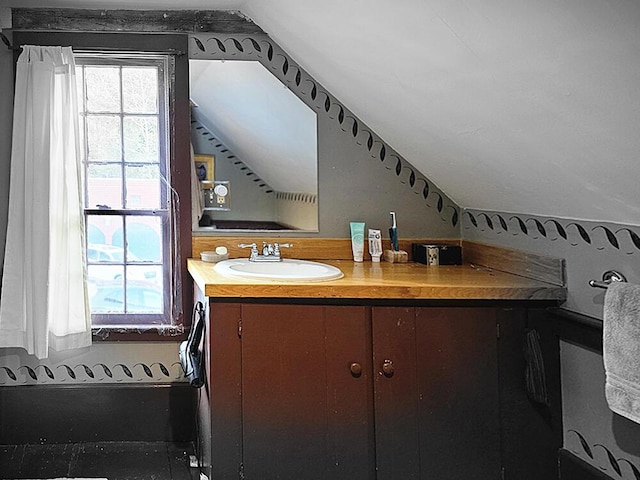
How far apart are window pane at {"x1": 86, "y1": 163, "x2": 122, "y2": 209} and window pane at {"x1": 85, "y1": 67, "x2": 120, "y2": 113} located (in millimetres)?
268

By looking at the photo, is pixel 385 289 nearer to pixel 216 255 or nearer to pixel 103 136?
pixel 216 255

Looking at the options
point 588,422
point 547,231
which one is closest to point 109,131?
point 547,231

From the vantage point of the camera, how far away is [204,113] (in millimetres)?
3678

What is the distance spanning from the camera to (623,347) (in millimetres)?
2256

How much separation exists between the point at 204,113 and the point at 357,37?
111 centimetres

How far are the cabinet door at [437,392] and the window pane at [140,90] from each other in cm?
159

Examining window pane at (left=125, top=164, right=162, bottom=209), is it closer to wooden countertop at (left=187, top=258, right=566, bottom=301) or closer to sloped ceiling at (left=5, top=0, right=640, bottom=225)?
sloped ceiling at (left=5, top=0, right=640, bottom=225)

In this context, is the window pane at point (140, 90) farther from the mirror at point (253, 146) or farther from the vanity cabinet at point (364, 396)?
the vanity cabinet at point (364, 396)

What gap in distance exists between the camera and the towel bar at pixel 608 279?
2.44 meters

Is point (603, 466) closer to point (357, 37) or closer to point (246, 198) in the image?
point (357, 37)

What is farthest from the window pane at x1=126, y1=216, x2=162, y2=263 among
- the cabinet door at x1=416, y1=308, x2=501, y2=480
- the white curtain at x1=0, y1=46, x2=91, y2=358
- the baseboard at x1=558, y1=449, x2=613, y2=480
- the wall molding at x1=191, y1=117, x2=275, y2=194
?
the baseboard at x1=558, y1=449, x2=613, y2=480

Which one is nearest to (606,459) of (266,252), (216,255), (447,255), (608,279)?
(608,279)

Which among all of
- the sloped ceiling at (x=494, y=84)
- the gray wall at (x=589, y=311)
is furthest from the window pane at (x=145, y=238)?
the gray wall at (x=589, y=311)

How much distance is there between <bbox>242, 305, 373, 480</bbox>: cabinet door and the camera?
284 cm
